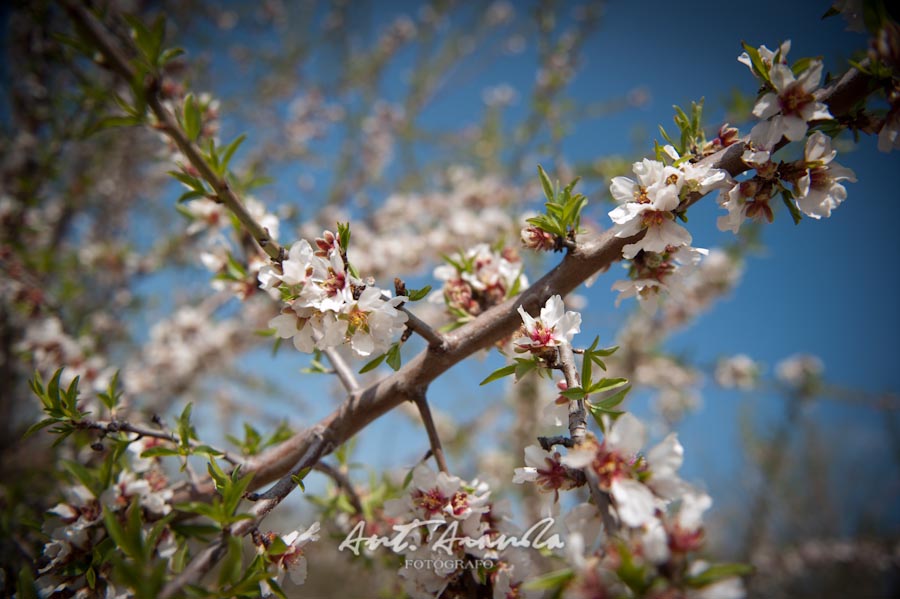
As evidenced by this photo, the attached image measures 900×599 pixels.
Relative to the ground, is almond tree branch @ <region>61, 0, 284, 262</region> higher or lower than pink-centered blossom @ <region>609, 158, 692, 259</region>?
higher

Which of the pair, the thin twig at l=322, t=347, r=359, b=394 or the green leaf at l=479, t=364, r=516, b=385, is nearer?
the green leaf at l=479, t=364, r=516, b=385

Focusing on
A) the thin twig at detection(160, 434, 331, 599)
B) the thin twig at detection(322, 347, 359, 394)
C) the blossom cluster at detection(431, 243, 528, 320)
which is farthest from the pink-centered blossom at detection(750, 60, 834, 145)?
the thin twig at detection(160, 434, 331, 599)

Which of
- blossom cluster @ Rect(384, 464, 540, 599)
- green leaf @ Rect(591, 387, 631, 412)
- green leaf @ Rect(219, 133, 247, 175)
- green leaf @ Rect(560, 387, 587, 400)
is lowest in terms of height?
blossom cluster @ Rect(384, 464, 540, 599)

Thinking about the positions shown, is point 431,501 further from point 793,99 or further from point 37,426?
point 793,99

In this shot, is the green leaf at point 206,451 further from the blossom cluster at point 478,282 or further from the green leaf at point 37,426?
the blossom cluster at point 478,282

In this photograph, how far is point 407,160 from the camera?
5.75 metres

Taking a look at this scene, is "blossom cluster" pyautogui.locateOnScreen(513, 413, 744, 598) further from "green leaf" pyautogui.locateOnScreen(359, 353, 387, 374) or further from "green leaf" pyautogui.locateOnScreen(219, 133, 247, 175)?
"green leaf" pyautogui.locateOnScreen(219, 133, 247, 175)

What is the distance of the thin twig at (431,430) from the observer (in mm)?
1303

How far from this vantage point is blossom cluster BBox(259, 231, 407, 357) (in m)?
1.05

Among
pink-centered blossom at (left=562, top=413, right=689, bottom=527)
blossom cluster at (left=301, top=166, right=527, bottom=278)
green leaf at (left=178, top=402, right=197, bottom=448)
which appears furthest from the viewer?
blossom cluster at (left=301, top=166, right=527, bottom=278)

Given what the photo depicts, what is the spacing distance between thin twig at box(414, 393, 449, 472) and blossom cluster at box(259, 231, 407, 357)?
0.81 feet

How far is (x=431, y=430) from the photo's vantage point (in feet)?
4.33

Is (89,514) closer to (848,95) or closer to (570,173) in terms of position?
(848,95)

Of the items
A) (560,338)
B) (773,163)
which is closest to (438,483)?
(560,338)
